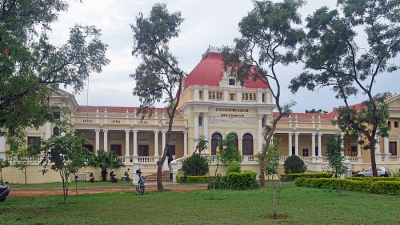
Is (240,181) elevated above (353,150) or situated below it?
below

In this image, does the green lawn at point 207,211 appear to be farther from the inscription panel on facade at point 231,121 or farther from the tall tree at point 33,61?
the inscription panel on facade at point 231,121

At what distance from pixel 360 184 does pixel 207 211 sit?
10319 mm

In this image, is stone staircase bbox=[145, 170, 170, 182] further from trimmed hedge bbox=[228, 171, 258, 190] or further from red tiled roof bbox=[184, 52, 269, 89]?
trimmed hedge bbox=[228, 171, 258, 190]

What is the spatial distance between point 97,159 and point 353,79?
61.4 ft

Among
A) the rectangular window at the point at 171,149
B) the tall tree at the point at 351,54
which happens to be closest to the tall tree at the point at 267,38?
the tall tree at the point at 351,54

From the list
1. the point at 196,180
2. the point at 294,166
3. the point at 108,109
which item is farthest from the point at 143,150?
the point at 294,166

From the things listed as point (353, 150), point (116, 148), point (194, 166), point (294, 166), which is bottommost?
point (294, 166)

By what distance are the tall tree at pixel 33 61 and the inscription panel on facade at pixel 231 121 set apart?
71.6 feet

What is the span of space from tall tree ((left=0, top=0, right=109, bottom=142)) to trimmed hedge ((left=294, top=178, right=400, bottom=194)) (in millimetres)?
12293

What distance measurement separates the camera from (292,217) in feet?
39.1

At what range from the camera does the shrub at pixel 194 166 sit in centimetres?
3039

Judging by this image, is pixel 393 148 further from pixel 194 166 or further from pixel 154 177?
pixel 154 177

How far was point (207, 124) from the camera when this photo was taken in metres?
38.6

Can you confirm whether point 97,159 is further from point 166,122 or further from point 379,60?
point 379,60
